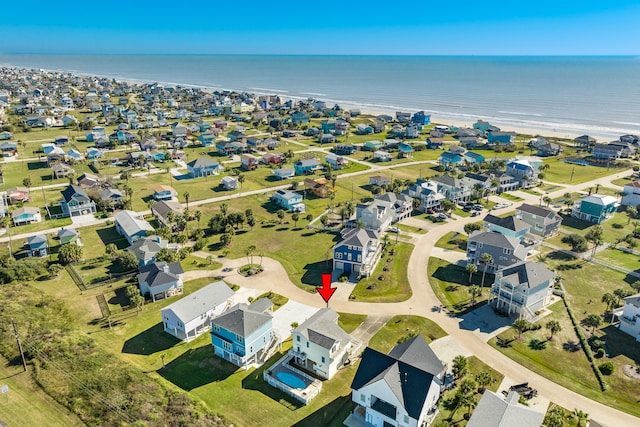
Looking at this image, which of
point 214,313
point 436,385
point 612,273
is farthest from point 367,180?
point 436,385

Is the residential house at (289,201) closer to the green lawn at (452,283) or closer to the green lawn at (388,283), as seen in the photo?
the green lawn at (388,283)

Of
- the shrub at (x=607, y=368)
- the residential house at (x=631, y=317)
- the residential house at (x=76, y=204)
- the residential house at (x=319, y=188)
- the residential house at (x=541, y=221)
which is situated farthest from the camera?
the residential house at (x=319, y=188)

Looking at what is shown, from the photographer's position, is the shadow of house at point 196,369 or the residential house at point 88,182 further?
the residential house at point 88,182

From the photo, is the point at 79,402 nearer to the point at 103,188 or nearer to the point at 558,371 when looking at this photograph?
the point at 558,371

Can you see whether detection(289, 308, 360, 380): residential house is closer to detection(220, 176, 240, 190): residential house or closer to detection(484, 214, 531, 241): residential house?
detection(484, 214, 531, 241): residential house

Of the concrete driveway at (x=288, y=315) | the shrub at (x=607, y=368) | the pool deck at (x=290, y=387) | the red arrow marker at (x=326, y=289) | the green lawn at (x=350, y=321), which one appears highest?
the shrub at (x=607, y=368)

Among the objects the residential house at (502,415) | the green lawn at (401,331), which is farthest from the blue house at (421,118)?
the residential house at (502,415)
